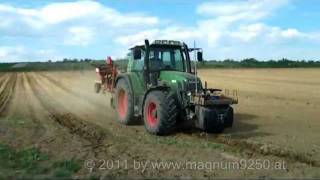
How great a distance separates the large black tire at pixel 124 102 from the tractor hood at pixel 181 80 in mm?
1498

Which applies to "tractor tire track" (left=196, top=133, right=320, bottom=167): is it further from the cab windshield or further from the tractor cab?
the cab windshield

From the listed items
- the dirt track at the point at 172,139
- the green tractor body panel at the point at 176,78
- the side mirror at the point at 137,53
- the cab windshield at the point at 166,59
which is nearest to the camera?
the dirt track at the point at 172,139

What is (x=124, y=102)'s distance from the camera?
54.3 ft

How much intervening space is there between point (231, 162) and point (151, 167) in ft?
4.93

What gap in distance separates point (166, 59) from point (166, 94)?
5.97 feet

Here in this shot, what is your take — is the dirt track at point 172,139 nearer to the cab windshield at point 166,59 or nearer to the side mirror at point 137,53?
the cab windshield at point 166,59

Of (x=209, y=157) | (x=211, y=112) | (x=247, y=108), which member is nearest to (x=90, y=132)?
(x=211, y=112)

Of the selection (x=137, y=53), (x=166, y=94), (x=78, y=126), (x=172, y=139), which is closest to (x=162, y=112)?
(x=166, y=94)

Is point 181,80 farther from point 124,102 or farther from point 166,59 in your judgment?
point 124,102

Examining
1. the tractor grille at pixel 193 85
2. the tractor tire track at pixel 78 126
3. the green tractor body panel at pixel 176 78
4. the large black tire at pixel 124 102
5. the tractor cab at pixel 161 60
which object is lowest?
the tractor tire track at pixel 78 126

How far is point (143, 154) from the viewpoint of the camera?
10.9 meters

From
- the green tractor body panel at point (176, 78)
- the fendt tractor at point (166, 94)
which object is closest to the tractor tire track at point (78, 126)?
the fendt tractor at point (166, 94)

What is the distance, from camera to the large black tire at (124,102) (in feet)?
51.4

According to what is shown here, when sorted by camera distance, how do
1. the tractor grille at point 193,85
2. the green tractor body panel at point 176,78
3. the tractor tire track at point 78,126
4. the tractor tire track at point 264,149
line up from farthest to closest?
the green tractor body panel at point 176,78 < the tractor grille at point 193,85 < the tractor tire track at point 78,126 < the tractor tire track at point 264,149
